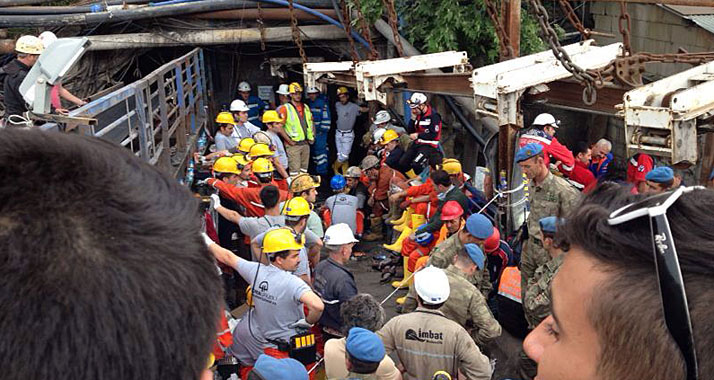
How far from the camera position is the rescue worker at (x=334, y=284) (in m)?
5.71

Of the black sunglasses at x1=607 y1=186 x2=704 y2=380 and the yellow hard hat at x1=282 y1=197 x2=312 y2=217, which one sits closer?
the black sunglasses at x1=607 y1=186 x2=704 y2=380

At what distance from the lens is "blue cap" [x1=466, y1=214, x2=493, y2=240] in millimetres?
6105

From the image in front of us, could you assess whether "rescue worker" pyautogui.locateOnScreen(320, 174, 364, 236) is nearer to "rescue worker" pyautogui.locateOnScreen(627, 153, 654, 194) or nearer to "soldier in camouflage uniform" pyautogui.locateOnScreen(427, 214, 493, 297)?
"soldier in camouflage uniform" pyautogui.locateOnScreen(427, 214, 493, 297)

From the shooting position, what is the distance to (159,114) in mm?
9391

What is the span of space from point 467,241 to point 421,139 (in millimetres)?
3479

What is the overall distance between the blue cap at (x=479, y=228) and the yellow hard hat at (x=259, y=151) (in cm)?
340

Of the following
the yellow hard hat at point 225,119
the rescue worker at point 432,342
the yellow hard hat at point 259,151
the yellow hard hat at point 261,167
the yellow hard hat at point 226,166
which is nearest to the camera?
the rescue worker at point 432,342

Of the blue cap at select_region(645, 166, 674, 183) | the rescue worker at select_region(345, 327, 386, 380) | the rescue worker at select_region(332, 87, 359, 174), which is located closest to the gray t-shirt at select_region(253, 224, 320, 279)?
the rescue worker at select_region(345, 327, 386, 380)

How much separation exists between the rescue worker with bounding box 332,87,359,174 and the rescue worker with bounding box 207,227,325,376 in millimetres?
8012

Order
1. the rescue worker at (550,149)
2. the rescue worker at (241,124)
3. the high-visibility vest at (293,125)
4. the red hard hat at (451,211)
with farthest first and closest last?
the high-visibility vest at (293,125)
the rescue worker at (241,124)
the rescue worker at (550,149)
the red hard hat at (451,211)

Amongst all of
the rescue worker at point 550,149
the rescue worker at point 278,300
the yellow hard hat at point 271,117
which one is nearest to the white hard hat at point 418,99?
the rescue worker at point 550,149

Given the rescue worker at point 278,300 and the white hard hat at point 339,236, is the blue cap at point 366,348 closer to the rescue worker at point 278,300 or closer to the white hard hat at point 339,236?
the rescue worker at point 278,300

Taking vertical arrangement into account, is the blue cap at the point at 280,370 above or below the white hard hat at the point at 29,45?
below

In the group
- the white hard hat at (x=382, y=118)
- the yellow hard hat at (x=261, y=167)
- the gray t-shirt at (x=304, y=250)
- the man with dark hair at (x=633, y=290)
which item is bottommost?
the gray t-shirt at (x=304, y=250)
